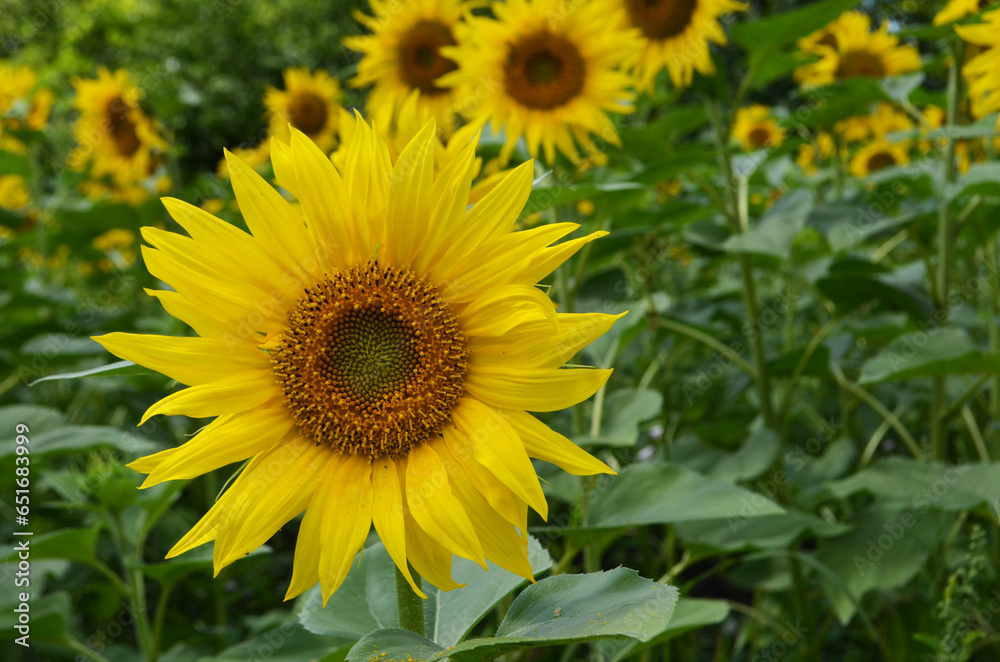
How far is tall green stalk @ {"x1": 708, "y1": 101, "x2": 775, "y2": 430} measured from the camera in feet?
7.48

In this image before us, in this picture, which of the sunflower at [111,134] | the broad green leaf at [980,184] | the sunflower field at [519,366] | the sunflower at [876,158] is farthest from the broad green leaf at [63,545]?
the sunflower at [876,158]

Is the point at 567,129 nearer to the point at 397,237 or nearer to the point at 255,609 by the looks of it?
the point at 397,237

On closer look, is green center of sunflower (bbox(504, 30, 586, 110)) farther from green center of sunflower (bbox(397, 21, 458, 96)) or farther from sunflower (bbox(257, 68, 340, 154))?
sunflower (bbox(257, 68, 340, 154))

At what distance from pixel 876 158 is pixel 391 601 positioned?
4.32m

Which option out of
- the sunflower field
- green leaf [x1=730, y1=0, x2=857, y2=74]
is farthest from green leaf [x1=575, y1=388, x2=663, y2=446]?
green leaf [x1=730, y1=0, x2=857, y2=74]

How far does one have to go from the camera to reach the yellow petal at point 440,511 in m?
0.98

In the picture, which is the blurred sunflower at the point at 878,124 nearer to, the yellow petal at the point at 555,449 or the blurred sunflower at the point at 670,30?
the blurred sunflower at the point at 670,30

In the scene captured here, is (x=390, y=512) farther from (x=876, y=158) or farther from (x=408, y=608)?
(x=876, y=158)

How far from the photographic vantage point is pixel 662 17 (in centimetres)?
283

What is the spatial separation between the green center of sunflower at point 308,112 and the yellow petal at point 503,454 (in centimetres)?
390

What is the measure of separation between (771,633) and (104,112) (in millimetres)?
3923

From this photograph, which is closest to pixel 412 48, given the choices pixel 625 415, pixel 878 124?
pixel 625 415

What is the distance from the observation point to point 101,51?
56.4ft

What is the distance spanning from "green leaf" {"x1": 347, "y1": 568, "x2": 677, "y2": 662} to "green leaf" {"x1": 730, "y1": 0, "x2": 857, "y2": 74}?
1736 millimetres
